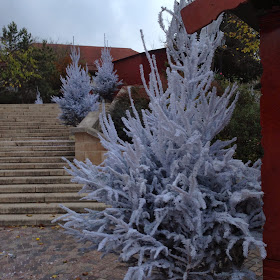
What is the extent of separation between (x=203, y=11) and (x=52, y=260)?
359cm

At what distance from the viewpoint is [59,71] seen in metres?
27.2

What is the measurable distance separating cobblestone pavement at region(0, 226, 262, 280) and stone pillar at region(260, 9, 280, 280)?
148 cm

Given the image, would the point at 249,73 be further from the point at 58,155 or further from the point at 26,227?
the point at 26,227

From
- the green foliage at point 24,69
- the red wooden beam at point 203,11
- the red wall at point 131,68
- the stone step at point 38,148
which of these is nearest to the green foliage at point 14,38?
the green foliage at point 24,69

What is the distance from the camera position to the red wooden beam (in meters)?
2.11

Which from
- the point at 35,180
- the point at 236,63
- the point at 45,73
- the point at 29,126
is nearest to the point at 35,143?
the point at 35,180

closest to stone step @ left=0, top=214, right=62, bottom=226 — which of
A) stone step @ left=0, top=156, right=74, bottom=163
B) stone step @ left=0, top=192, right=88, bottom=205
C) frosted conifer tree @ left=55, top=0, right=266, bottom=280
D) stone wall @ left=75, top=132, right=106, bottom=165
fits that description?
stone step @ left=0, top=192, right=88, bottom=205

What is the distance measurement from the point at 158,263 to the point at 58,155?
6746mm

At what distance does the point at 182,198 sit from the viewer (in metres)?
2.39

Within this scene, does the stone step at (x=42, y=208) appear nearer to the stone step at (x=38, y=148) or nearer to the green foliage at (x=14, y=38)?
the stone step at (x=38, y=148)

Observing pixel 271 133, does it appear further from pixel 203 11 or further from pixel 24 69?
pixel 24 69

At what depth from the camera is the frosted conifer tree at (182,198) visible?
7.85ft

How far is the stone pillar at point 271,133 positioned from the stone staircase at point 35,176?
4.42 meters

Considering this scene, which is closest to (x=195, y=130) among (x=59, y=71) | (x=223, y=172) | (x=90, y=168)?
(x=223, y=172)
